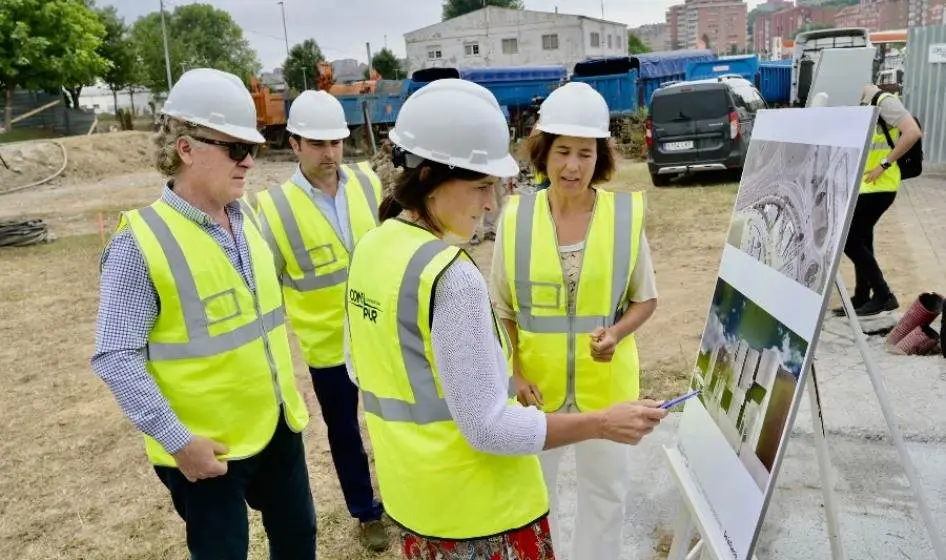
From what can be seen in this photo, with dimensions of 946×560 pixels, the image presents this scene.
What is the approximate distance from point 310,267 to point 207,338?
1068 mm

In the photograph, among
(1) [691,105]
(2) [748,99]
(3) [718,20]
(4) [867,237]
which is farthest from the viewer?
(3) [718,20]

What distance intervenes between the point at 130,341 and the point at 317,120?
154cm

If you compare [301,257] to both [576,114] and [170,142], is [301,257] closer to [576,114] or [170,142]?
[170,142]

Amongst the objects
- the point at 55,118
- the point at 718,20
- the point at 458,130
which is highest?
the point at 718,20

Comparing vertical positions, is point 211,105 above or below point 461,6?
Answer: below

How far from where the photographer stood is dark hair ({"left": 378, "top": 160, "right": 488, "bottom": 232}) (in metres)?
1.63

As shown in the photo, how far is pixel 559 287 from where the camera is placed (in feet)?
8.38

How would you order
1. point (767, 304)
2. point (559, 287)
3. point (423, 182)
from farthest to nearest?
point (559, 287), point (767, 304), point (423, 182)

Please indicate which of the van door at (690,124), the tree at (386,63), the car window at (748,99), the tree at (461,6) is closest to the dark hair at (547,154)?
the van door at (690,124)

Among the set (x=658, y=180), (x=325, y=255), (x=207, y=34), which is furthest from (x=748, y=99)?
(x=207, y=34)

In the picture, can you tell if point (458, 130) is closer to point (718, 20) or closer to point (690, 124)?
point (690, 124)

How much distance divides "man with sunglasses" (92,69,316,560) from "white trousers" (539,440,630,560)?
3.32 ft

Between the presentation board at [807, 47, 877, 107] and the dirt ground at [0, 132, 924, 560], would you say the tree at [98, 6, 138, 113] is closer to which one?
the dirt ground at [0, 132, 924, 560]

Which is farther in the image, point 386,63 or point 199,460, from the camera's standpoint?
point 386,63
